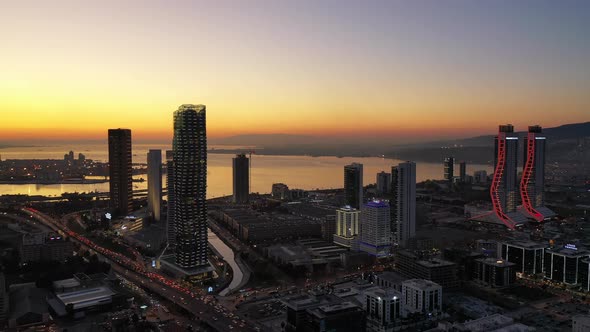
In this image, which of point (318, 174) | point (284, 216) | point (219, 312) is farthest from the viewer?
point (318, 174)

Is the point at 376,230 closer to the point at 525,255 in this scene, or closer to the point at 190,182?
the point at 525,255

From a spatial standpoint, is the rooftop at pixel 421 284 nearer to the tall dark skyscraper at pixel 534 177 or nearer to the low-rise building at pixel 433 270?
the low-rise building at pixel 433 270

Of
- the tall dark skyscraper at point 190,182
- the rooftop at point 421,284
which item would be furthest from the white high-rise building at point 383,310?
the tall dark skyscraper at point 190,182

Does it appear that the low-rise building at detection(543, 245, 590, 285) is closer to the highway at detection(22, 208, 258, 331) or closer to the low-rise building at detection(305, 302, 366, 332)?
the low-rise building at detection(305, 302, 366, 332)

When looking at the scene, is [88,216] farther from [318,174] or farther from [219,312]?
[318,174]

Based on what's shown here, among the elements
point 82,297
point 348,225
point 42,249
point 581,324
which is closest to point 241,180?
point 348,225

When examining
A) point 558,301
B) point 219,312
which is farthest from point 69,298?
point 558,301

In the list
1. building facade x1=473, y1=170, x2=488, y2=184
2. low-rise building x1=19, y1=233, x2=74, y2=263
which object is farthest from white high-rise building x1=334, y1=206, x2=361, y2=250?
building facade x1=473, y1=170, x2=488, y2=184
